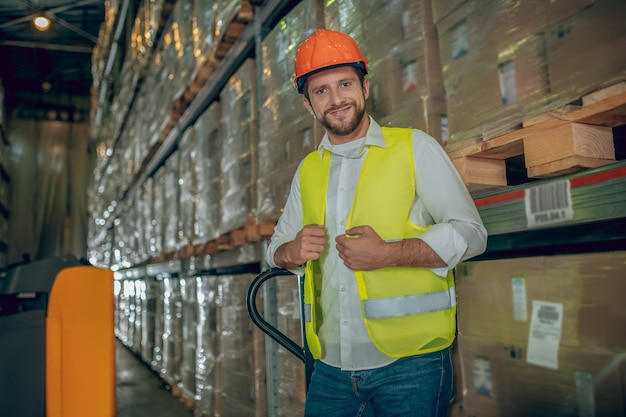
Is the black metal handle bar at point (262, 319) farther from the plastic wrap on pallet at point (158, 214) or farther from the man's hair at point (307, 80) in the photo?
the plastic wrap on pallet at point (158, 214)

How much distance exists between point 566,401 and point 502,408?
23 centimetres

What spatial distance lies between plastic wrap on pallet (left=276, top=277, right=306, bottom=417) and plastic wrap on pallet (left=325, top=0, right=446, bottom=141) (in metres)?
1.14

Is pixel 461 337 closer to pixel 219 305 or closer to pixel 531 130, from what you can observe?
pixel 531 130

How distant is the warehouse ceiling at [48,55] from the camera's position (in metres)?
11.4

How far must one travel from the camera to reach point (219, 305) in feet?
12.1

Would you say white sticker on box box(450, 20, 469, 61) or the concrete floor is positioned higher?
white sticker on box box(450, 20, 469, 61)

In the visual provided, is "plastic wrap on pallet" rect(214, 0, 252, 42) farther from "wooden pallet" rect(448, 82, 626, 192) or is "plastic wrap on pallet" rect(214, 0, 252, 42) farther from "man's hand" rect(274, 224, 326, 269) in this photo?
"wooden pallet" rect(448, 82, 626, 192)

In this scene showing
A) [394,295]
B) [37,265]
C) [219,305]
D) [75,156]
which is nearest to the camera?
[394,295]

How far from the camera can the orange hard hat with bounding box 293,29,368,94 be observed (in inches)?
69.1

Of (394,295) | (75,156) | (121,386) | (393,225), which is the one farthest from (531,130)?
(75,156)

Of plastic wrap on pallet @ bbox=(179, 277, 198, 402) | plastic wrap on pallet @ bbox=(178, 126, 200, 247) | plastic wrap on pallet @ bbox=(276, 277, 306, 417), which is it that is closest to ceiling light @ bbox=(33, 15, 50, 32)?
plastic wrap on pallet @ bbox=(178, 126, 200, 247)

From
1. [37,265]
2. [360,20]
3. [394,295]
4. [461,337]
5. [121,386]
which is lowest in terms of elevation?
[121,386]

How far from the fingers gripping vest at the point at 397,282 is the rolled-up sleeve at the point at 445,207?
4 cm

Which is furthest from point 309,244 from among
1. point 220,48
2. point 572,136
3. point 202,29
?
point 202,29
